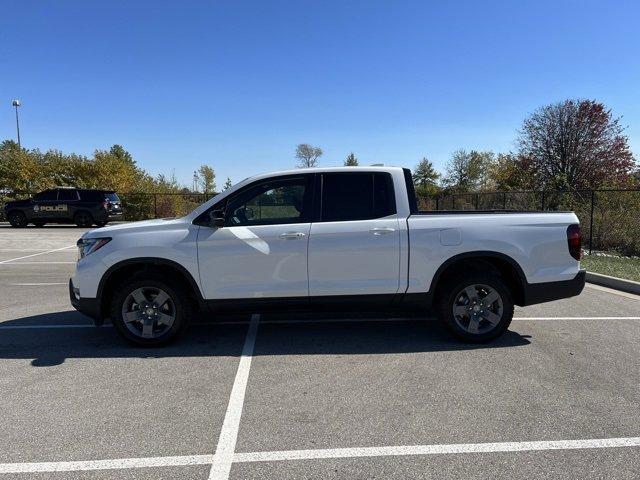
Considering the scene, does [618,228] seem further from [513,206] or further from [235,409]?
[235,409]

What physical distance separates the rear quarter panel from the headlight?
125 inches

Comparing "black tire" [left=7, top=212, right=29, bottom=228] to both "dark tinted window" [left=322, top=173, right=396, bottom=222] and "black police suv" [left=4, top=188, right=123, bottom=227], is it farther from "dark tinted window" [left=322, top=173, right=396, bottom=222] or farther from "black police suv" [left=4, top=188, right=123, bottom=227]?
"dark tinted window" [left=322, top=173, right=396, bottom=222]

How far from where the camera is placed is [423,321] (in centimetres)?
602

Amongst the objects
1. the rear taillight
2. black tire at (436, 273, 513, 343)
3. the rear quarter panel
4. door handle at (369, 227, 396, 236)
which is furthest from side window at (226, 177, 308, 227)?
the rear taillight

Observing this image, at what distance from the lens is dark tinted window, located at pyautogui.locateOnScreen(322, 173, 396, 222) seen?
4.97 m

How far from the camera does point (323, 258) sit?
4.84m

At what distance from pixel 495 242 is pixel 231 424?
3.16 m

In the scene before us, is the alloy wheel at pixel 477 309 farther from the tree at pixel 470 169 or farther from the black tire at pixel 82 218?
the tree at pixel 470 169

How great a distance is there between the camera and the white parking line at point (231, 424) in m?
2.86

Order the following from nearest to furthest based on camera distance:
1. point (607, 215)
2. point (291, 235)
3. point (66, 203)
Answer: point (291, 235), point (607, 215), point (66, 203)

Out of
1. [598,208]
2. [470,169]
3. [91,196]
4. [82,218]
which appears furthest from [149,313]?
[470,169]

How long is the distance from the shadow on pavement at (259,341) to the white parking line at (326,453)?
71.6 inches

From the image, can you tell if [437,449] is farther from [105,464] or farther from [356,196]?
[356,196]

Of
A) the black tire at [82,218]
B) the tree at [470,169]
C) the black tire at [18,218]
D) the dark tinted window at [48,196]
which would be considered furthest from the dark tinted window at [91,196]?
the tree at [470,169]
